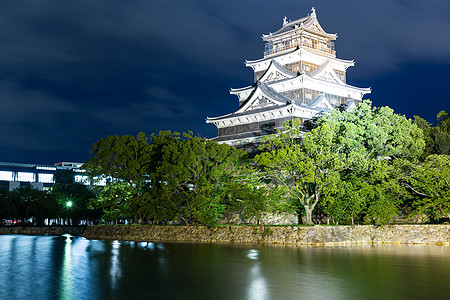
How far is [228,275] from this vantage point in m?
15.1

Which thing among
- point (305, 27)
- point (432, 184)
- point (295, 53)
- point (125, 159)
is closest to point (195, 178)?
point (125, 159)

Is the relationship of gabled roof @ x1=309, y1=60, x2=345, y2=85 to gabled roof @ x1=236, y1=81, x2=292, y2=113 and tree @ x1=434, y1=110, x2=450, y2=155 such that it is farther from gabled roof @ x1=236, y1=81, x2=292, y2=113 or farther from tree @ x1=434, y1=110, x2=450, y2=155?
tree @ x1=434, y1=110, x2=450, y2=155

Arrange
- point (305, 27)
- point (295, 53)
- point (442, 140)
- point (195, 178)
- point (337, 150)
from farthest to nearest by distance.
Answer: point (305, 27), point (295, 53), point (442, 140), point (195, 178), point (337, 150)

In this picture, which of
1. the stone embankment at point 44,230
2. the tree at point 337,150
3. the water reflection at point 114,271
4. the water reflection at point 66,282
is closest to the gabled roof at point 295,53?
the tree at point 337,150

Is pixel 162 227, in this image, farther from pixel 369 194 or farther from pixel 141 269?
pixel 141 269

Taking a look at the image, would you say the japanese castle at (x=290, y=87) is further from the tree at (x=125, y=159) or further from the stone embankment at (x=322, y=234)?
the stone embankment at (x=322, y=234)

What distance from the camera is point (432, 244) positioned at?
2784cm

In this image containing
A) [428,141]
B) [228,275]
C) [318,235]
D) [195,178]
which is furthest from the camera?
[428,141]

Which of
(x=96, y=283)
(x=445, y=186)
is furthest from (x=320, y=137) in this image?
(x=96, y=283)

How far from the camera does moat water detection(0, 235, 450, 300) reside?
39.6ft

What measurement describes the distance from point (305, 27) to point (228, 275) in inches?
1432

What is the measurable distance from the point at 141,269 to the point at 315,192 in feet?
51.4

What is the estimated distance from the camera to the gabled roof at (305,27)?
47.0m

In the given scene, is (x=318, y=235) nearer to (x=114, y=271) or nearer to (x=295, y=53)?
(x=114, y=271)
